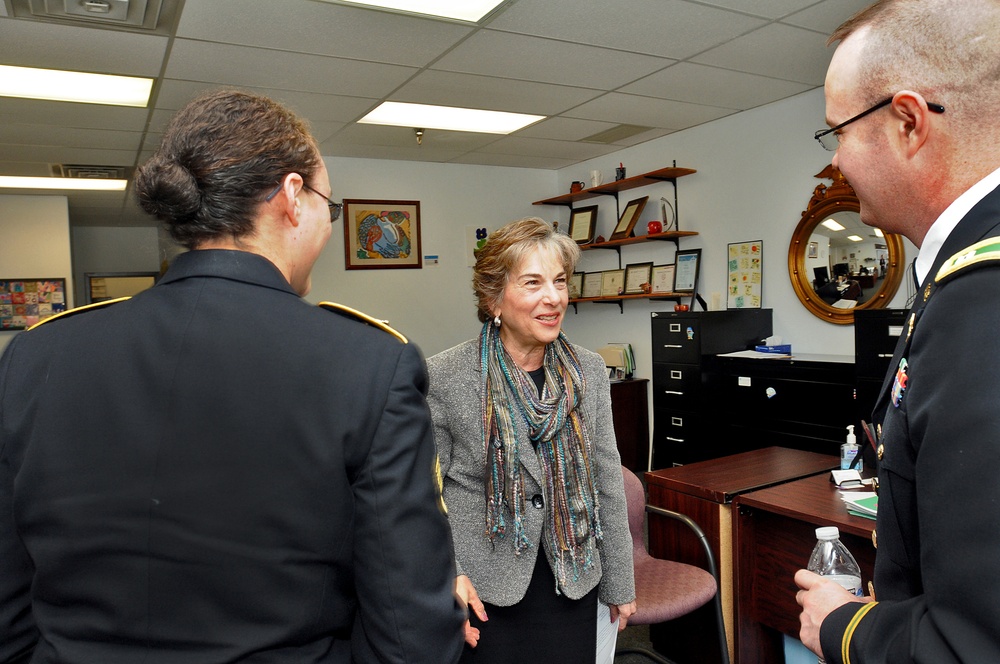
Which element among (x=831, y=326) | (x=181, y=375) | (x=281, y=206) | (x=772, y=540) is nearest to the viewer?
(x=181, y=375)

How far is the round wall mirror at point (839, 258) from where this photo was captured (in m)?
4.35

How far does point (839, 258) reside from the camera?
15.2 ft

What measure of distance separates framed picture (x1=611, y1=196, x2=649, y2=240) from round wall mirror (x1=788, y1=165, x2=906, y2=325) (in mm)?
1468

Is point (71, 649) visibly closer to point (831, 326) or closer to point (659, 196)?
point (831, 326)

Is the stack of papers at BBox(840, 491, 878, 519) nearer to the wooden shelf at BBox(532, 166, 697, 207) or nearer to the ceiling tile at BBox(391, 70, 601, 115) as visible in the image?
the ceiling tile at BBox(391, 70, 601, 115)

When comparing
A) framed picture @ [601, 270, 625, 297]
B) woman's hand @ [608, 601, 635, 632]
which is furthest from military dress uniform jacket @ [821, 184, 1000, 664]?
framed picture @ [601, 270, 625, 297]

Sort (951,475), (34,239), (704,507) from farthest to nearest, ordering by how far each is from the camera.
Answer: (34,239) → (704,507) → (951,475)

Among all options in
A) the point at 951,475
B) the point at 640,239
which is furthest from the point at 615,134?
the point at 951,475

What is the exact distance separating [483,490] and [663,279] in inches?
172

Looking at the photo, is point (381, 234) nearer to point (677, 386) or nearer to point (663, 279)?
point (663, 279)

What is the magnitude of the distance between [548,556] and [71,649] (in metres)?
1.14

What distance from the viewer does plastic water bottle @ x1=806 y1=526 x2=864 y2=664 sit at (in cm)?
157

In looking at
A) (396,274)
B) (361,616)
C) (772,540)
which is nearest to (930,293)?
(361,616)

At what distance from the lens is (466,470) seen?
183 centimetres
